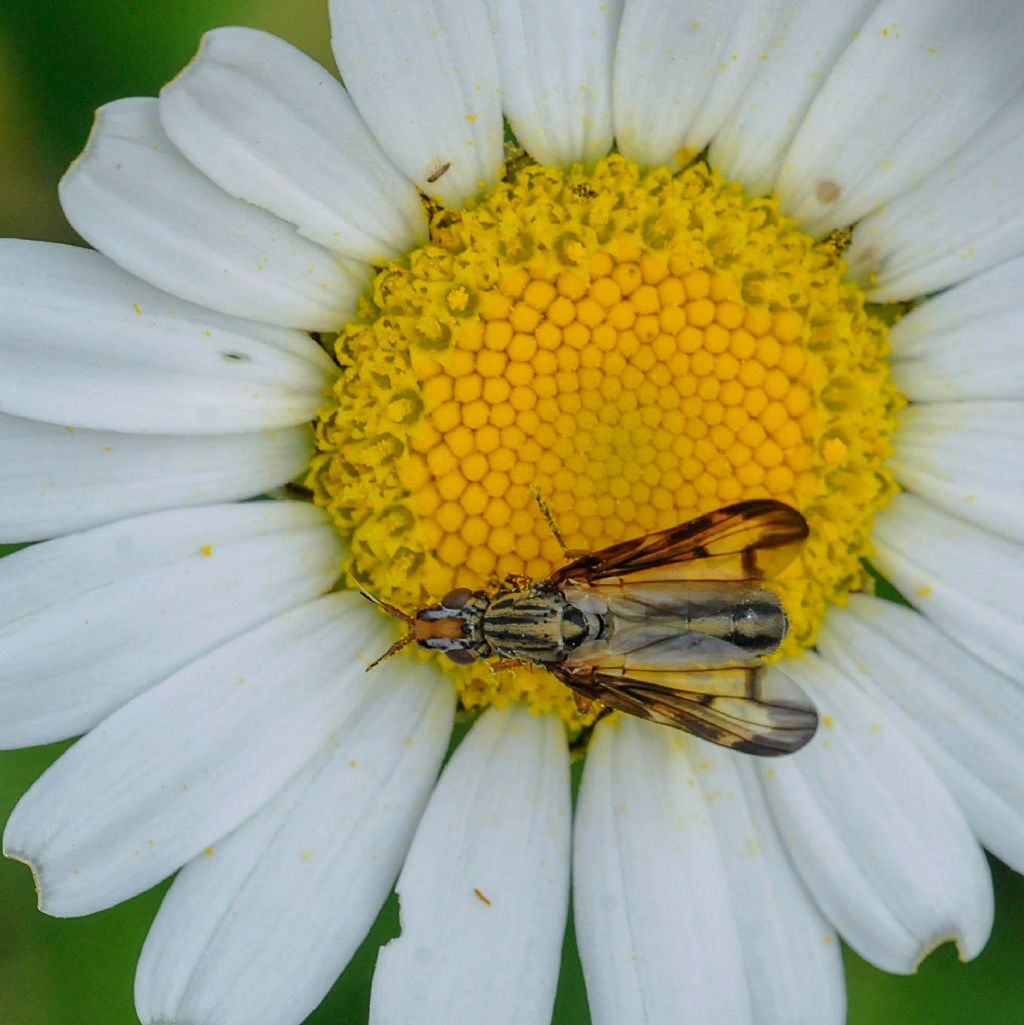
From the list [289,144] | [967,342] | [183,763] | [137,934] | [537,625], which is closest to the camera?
[289,144]

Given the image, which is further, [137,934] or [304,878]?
[137,934]

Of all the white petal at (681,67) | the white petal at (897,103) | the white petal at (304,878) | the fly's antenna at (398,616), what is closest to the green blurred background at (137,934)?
the white petal at (304,878)

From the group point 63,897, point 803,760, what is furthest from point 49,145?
point 803,760

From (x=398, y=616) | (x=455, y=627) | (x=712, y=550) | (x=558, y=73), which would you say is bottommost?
(x=398, y=616)

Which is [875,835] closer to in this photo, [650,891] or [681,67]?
[650,891]

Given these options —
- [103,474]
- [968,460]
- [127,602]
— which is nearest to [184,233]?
[103,474]

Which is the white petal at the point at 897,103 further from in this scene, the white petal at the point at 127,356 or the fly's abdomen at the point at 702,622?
the white petal at the point at 127,356
